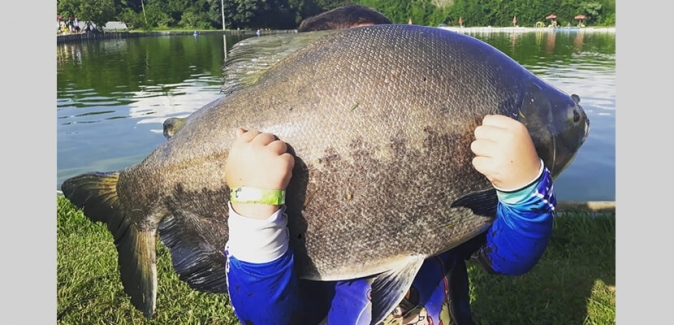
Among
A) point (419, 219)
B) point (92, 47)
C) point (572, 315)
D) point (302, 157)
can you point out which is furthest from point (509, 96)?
point (92, 47)

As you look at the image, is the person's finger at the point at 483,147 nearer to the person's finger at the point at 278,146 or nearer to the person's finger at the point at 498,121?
the person's finger at the point at 498,121

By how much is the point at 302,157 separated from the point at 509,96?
58cm

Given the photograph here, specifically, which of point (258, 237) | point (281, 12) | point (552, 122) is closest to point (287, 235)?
point (258, 237)

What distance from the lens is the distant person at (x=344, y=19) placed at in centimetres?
192

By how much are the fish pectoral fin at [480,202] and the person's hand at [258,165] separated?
1.53 feet

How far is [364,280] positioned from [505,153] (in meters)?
0.62

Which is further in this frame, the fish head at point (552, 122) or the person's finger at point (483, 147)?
the fish head at point (552, 122)

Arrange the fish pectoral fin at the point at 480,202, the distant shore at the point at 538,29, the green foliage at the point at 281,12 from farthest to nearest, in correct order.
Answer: the distant shore at the point at 538,29 → the green foliage at the point at 281,12 → the fish pectoral fin at the point at 480,202

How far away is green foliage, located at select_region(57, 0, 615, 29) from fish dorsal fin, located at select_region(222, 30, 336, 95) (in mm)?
14369

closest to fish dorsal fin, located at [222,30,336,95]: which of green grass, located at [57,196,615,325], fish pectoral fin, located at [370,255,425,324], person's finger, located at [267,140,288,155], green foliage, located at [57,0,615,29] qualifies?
person's finger, located at [267,140,288,155]

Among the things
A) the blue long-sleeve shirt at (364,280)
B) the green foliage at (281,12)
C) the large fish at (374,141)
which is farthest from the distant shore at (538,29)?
the large fish at (374,141)

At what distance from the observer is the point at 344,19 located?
1.93 meters

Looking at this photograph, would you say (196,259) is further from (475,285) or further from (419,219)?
(475,285)

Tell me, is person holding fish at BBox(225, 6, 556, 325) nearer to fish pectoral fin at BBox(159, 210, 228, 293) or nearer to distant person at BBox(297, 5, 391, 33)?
fish pectoral fin at BBox(159, 210, 228, 293)
